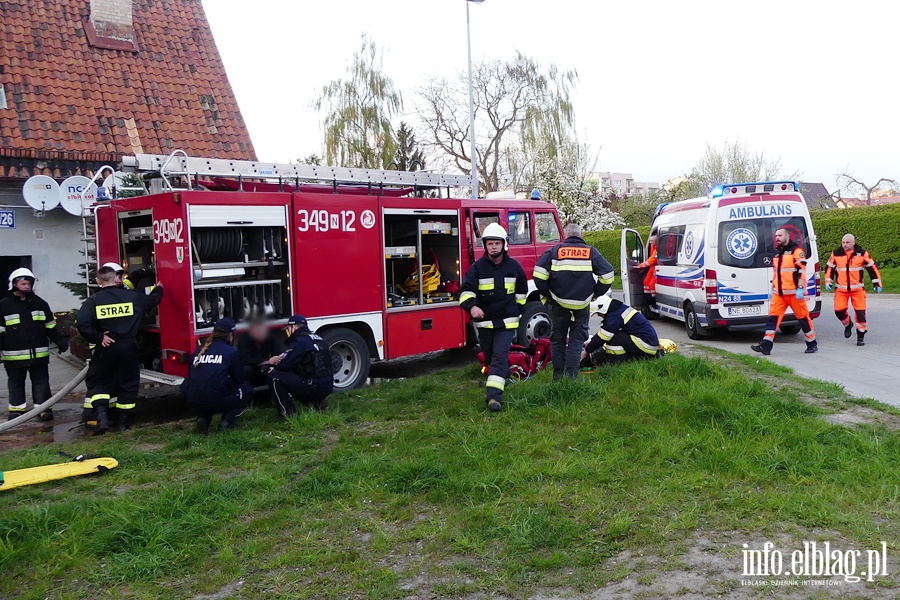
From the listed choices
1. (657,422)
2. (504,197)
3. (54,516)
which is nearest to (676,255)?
(504,197)

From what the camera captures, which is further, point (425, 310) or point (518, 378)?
point (425, 310)

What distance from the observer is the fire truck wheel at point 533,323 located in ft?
32.5

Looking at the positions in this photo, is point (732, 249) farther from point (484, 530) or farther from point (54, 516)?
point (54, 516)

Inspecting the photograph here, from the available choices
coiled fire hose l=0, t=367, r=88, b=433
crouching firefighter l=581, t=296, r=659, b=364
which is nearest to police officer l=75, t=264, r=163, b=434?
coiled fire hose l=0, t=367, r=88, b=433

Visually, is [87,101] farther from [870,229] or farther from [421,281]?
[870,229]

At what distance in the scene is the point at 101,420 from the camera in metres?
6.80

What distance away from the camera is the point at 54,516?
4324 millimetres

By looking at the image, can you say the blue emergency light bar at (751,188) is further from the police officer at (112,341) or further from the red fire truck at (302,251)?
the police officer at (112,341)

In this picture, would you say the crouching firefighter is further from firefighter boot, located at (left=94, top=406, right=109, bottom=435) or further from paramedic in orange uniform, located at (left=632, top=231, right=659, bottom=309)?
→ paramedic in orange uniform, located at (left=632, top=231, right=659, bottom=309)

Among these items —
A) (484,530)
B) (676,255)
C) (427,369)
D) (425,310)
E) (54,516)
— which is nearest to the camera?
(484,530)

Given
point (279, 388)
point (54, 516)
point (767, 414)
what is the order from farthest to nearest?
point (279, 388) < point (767, 414) < point (54, 516)

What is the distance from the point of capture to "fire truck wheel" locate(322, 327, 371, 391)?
8.13m

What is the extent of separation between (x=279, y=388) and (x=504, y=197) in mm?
5112
